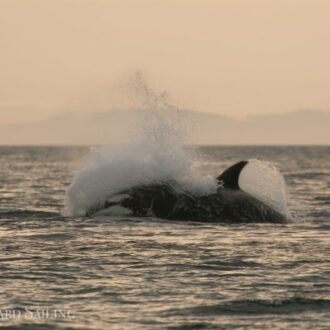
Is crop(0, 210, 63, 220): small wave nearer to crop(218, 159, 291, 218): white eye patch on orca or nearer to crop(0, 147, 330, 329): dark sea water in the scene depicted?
crop(0, 147, 330, 329): dark sea water

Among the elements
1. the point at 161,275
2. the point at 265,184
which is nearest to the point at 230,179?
the point at 265,184

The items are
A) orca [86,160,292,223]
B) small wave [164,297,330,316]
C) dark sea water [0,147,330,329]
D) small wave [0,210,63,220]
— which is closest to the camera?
dark sea water [0,147,330,329]

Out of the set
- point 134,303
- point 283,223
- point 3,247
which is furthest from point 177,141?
point 134,303

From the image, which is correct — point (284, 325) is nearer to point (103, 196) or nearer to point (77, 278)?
point (77, 278)

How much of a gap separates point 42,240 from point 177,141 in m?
5.20

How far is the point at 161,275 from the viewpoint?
33.5ft

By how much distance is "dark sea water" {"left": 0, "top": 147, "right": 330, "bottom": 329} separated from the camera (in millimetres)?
8211


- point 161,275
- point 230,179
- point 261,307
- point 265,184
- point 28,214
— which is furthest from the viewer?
point 265,184

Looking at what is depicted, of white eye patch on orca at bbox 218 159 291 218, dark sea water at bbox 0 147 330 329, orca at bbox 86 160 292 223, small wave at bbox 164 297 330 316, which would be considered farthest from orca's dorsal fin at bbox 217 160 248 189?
small wave at bbox 164 297 330 316

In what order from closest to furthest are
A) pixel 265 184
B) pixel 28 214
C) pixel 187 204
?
pixel 187 204
pixel 28 214
pixel 265 184

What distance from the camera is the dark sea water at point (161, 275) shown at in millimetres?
8211

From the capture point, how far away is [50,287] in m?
9.45

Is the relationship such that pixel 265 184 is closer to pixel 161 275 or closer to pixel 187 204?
pixel 187 204

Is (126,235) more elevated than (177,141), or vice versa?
(177,141)
